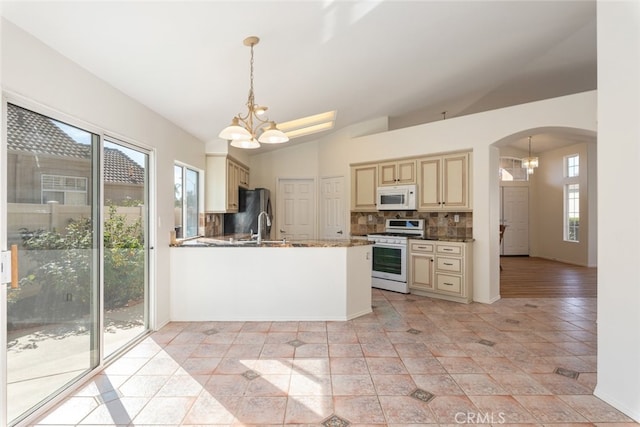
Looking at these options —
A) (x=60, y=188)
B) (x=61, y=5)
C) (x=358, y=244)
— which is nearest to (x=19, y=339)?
(x=60, y=188)

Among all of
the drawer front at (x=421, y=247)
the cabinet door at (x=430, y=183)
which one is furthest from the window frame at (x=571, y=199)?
the drawer front at (x=421, y=247)

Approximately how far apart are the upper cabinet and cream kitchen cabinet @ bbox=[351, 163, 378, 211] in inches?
4.7

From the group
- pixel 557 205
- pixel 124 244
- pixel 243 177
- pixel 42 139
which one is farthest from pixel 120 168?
pixel 557 205

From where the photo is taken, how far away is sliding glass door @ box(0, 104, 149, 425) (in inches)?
70.2

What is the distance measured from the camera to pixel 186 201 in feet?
13.7

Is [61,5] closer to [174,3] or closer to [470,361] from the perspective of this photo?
[174,3]

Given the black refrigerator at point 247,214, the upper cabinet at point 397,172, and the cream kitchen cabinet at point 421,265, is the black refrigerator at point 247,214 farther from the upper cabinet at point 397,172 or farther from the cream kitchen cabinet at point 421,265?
the cream kitchen cabinet at point 421,265

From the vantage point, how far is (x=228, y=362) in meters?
2.52

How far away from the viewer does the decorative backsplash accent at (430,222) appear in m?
4.71

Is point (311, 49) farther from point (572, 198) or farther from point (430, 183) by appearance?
point (572, 198)

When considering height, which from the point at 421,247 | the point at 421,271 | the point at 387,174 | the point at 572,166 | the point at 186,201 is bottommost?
the point at 421,271

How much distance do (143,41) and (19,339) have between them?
1927 mm
